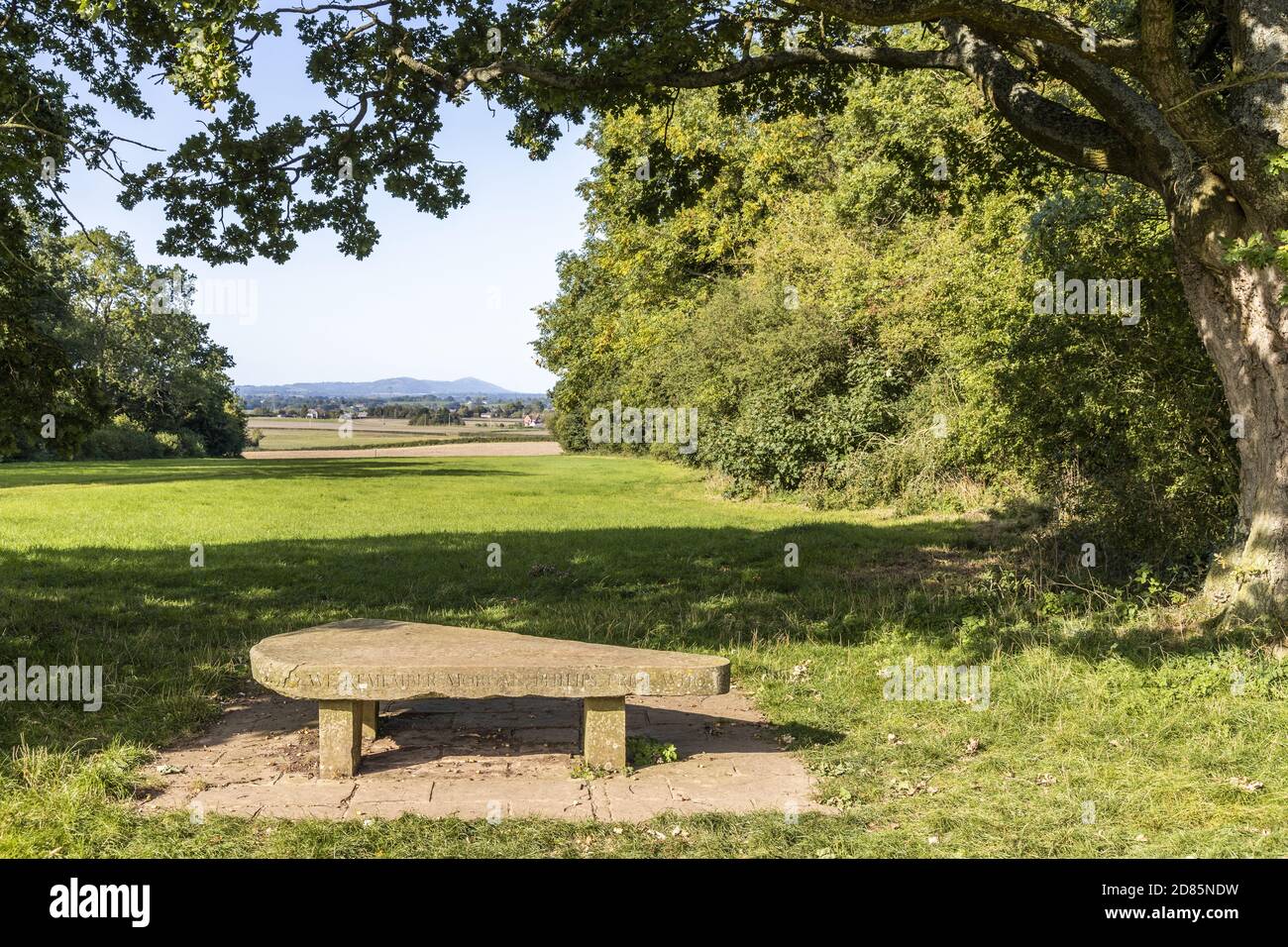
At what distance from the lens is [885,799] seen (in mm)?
5656

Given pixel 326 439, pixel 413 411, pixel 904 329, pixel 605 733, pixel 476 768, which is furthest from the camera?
pixel 413 411

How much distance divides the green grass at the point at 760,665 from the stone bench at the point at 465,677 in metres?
0.77

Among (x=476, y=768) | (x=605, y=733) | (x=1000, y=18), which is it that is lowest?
(x=476, y=768)

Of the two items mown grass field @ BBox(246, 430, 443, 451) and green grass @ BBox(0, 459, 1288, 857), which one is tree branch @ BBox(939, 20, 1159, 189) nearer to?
green grass @ BBox(0, 459, 1288, 857)

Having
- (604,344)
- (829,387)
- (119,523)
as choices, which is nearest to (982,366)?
(829,387)

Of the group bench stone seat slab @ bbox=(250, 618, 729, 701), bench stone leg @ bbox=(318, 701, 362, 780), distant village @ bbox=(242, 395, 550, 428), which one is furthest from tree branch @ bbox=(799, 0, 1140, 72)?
distant village @ bbox=(242, 395, 550, 428)

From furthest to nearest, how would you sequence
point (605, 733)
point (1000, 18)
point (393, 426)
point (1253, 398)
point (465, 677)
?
point (393, 426) → point (1253, 398) → point (1000, 18) → point (605, 733) → point (465, 677)

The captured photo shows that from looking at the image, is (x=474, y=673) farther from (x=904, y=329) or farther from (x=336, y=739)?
(x=904, y=329)

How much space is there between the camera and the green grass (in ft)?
16.7

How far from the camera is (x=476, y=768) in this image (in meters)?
6.22

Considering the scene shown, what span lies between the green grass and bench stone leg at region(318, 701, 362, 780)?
30.0 inches

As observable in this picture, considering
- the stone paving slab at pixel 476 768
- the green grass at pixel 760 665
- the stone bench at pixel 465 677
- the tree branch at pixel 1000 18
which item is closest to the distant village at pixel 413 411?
the green grass at pixel 760 665

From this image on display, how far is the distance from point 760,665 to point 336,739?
13.1ft

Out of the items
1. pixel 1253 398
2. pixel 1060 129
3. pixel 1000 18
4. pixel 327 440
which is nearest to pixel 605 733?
pixel 1000 18
